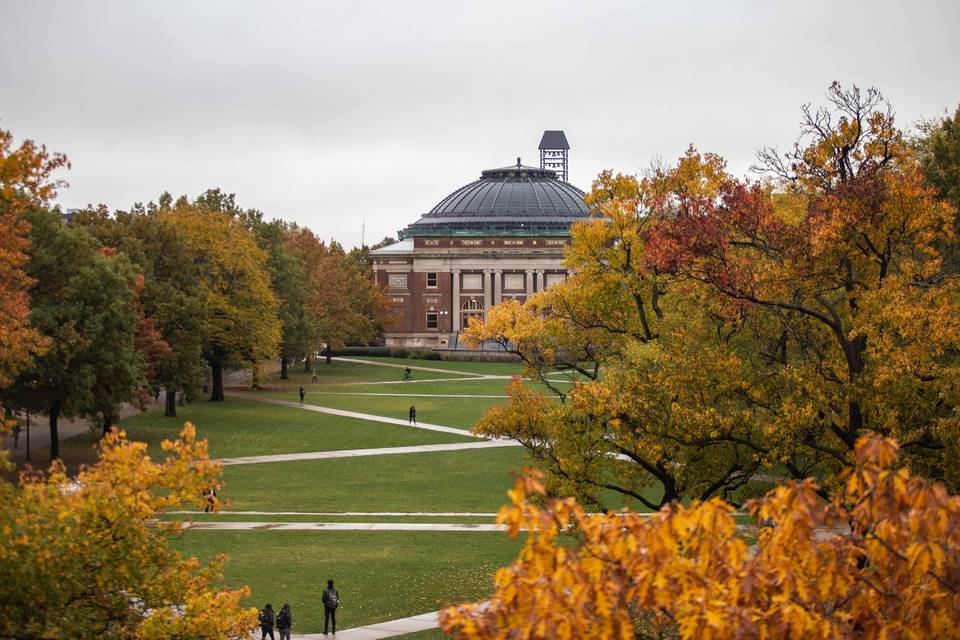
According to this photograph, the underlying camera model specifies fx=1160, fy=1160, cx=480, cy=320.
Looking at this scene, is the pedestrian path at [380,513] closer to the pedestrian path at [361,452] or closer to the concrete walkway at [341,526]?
the concrete walkway at [341,526]

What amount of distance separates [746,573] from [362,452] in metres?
41.8

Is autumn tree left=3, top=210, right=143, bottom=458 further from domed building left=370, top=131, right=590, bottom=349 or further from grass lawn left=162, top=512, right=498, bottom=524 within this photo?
domed building left=370, top=131, right=590, bottom=349

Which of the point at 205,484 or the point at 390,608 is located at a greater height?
the point at 205,484

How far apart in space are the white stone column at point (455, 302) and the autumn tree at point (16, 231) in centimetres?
7417

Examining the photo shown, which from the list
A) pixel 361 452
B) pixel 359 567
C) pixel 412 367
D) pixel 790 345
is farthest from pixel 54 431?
pixel 412 367

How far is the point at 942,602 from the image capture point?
303 inches

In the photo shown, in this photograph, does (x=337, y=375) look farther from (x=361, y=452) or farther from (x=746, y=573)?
(x=746, y=573)

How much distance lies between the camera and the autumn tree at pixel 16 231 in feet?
46.7

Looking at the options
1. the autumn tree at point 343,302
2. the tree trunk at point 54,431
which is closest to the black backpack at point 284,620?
the tree trunk at point 54,431

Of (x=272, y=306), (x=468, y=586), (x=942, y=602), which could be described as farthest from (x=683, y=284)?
(x=272, y=306)

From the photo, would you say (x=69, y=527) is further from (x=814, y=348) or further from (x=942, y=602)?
(x=814, y=348)

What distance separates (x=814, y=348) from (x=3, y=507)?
1471 centimetres

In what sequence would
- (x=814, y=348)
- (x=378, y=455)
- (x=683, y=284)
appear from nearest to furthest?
1. (x=814, y=348)
2. (x=683, y=284)
3. (x=378, y=455)

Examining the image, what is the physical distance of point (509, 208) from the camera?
12019 centimetres
